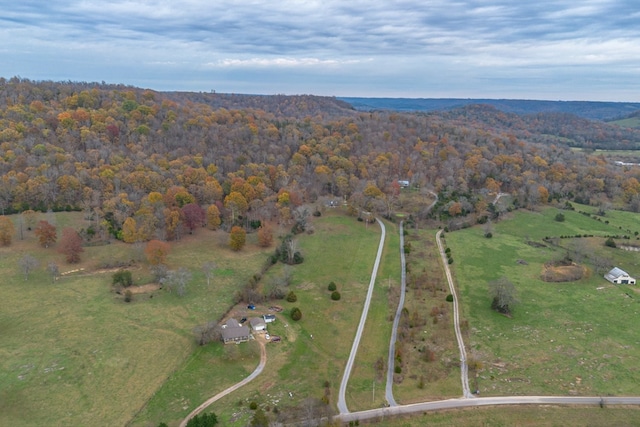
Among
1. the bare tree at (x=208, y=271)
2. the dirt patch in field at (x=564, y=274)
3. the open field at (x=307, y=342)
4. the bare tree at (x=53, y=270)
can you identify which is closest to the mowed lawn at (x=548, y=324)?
the dirt patch in field at (x=564, y=274)

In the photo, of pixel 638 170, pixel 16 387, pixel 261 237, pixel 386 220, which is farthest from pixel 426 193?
pixel 16 387

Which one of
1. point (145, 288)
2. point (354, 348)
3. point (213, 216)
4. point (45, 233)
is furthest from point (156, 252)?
point (354, 348)

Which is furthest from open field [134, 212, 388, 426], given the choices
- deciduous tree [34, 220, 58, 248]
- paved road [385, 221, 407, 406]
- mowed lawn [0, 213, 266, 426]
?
deciduous tree [34, 220, 58, 248]

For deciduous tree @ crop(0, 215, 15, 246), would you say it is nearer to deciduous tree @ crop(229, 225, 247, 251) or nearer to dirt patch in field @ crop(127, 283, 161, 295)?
dirt patch in field @ crop(127, 283, 161, 295)

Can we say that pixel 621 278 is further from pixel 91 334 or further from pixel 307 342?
pixel 91 334

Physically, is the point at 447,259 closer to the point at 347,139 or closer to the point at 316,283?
the point at 316,283
